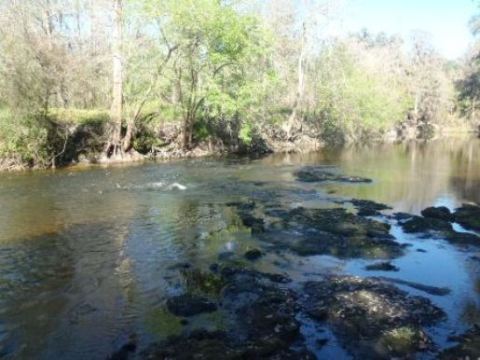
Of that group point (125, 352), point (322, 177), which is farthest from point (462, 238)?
point (322, 177)

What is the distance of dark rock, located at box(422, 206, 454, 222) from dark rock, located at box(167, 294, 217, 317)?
41.0 ft

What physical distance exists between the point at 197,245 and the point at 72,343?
693 centimetres

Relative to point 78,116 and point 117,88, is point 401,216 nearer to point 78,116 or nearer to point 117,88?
point 78,116

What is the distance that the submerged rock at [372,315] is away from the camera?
31.1ft

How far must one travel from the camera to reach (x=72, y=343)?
9758 mm

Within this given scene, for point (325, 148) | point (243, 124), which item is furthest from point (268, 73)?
point (325, 148)

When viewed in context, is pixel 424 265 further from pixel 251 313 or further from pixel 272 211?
pixel 272 211

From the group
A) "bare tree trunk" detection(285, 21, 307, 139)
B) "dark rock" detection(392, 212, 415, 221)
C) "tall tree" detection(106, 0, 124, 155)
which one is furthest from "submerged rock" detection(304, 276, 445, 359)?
"bare tree trunk" detection(285, 21, 307, 139)

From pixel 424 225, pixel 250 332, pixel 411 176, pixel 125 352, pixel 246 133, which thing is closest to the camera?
pixel 125 352

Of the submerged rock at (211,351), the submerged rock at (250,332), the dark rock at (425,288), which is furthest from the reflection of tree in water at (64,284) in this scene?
the dark rock at (425,288)

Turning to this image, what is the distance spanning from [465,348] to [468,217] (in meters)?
12.3

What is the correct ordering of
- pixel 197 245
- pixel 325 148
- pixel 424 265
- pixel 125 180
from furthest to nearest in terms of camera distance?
pixel 325 148 → pixel 125 180 → pixel 197 245 → pixel 424 265

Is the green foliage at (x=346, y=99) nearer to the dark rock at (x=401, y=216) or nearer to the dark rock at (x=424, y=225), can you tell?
the dark rock at (x=401, y=216)

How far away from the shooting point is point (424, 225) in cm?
1884
